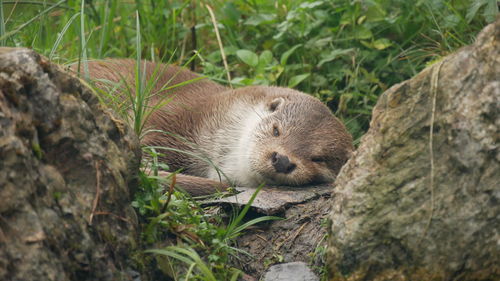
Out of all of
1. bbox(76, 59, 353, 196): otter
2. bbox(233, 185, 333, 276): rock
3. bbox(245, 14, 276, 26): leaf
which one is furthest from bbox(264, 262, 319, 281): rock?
bbox(245, 14, 276, 26): leaf

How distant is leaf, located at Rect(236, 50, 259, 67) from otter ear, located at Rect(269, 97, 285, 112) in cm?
84

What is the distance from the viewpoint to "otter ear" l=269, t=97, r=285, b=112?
14.3ft

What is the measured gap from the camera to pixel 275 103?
14.4 ft

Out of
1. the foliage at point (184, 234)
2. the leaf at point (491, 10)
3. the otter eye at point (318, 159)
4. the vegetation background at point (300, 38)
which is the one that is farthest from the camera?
the vegetation background at point (300, 38)

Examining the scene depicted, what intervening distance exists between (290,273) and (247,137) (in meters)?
1.56

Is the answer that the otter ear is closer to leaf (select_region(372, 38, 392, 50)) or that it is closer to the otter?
the otter

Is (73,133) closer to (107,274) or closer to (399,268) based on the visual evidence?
(107,274)

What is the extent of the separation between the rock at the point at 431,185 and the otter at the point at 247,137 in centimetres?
133

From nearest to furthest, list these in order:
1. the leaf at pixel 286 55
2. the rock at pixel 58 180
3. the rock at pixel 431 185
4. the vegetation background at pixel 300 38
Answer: the rock at pixel 58 180 → the rock at pixel 431 185 → the vegetation background at pixel 300 38 → the leaf at pixel 286 55

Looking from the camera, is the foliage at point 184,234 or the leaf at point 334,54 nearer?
the foliage at point 184,234

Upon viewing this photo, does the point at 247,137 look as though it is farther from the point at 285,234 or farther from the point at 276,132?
the point at 285,234

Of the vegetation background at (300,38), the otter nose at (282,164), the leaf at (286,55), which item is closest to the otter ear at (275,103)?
the vegetation background at (300,38)

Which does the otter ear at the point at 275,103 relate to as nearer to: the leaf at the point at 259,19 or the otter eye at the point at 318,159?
the otter eye at the point at 318,159

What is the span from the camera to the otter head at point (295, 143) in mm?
3855
